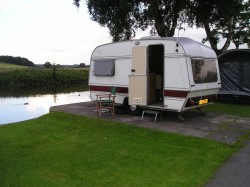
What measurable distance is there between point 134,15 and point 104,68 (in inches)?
212

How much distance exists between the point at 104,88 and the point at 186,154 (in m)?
5.39

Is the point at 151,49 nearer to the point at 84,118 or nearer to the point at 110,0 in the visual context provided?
the point at 84,118

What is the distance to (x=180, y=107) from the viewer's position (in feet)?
29.7

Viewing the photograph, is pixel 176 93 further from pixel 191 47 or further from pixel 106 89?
pixel 106 89

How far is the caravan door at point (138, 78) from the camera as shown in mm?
9758

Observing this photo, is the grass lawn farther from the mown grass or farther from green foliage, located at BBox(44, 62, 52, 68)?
green foliage, located at BBox(44, 62, 52, 68)

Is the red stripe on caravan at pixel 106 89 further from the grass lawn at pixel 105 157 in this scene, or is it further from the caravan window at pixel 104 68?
the grass lawn at pixel 105 157

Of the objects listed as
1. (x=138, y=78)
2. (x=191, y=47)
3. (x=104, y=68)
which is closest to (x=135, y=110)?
(x=138, y=78)

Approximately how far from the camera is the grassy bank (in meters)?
37.5

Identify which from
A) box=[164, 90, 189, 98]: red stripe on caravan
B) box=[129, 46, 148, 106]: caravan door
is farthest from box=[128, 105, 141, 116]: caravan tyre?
box=[164, 90, 189, 98]: red stripe on caravan

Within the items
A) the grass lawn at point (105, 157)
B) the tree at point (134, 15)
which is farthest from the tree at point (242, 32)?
the grass lawn at point (105, 157)

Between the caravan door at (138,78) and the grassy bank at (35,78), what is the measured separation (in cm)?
2950

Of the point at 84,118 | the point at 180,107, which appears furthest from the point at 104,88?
the point at 180,107

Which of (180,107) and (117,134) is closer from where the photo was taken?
(117,134)
